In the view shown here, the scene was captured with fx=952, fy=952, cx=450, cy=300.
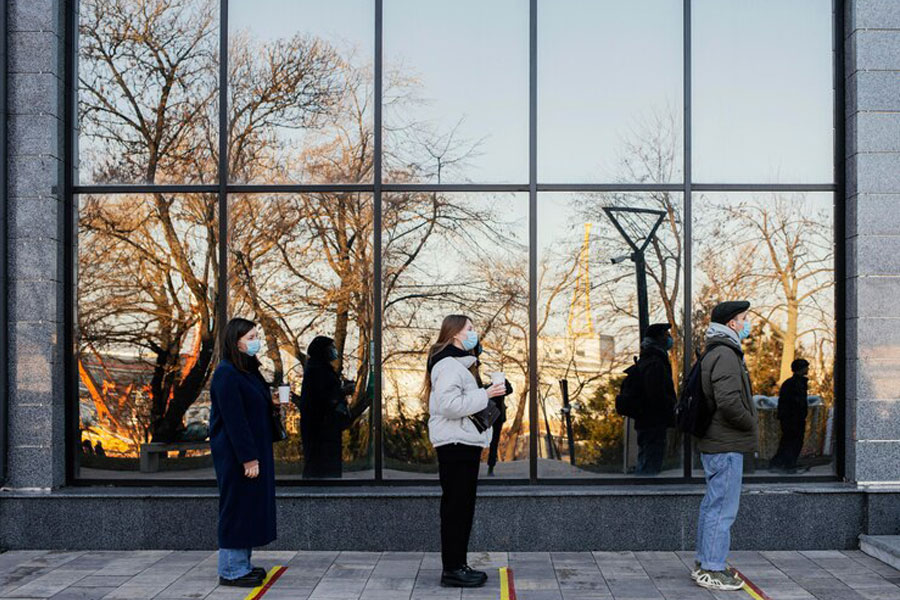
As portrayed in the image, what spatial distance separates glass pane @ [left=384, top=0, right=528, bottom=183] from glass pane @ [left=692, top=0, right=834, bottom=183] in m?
1.53

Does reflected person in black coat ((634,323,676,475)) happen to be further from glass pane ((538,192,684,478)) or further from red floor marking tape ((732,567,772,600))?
red floor marking tape ((732,567,772,600))

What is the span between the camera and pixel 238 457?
6.29 meters

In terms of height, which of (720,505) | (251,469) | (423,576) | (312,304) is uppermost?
(312,304)

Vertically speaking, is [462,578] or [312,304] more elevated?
[312,304]

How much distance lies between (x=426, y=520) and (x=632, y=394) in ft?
6.60

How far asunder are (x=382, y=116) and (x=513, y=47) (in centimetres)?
126

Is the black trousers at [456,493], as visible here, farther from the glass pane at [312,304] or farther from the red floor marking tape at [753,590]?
the red floor marking tape at [753,590]

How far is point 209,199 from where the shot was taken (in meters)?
8.02

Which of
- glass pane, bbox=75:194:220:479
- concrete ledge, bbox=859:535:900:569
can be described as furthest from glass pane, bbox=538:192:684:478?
glass pane, bbox=75:194:220:479

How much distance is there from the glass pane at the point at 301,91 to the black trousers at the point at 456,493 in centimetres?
281

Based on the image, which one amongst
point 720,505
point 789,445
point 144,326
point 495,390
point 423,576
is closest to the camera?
point 495,390

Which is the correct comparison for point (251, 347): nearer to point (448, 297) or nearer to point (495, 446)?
point (448, 297)

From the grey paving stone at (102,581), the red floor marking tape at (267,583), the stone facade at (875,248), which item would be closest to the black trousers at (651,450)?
Result: the stone facade at (875,248)

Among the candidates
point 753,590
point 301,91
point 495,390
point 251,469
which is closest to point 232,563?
point 251,469
